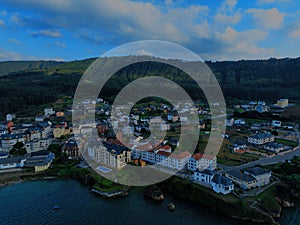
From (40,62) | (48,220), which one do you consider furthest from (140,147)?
(40,62)

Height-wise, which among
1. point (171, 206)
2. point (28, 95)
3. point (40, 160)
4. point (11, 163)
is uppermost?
point (28, 95)

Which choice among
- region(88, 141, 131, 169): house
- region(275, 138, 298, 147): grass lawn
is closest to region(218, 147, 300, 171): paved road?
region(275, 138, 298, 147): grass lawn

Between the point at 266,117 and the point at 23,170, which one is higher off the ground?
the point at 266,117

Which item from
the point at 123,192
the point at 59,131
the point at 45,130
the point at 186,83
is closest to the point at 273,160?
the point at 123,192

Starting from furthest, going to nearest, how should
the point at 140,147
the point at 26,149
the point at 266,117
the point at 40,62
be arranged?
the point at 40,62
the point at 266,117
the point at 26,149
the point at 140,147

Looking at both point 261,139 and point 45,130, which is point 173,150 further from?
point 45,130

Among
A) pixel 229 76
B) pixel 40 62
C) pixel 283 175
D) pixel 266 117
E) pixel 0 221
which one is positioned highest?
pixel 40 62

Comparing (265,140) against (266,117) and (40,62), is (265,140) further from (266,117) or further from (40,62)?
(40,62)
